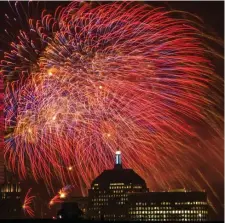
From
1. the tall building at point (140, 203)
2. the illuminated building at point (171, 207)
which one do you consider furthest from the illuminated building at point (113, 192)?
the illuminated building at point (171, 207)

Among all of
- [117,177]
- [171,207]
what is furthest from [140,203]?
[117,177]

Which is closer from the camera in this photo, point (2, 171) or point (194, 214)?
point (2, 171)

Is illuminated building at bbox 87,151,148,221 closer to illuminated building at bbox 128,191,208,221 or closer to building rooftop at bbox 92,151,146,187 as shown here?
building rooftop at bbox 92,151,146,187

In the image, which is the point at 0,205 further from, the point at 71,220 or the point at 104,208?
the point at 71,220

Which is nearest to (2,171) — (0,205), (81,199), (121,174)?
(0,205)

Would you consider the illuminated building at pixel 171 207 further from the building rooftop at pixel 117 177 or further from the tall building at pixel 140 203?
the building rooftop at pixel 117 177

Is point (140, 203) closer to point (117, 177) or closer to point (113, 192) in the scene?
point (113, 192)

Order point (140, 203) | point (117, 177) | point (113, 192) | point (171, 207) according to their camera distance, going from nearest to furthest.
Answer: point (171, 207)
point (140, 203)
point (113, 192)
point (117, 177)
